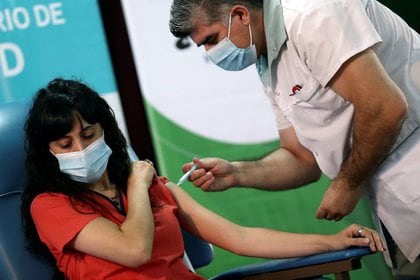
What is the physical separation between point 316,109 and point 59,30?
4.79 ft

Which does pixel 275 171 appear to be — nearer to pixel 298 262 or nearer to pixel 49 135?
pixel 298 262

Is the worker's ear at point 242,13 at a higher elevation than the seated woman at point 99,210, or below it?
higher

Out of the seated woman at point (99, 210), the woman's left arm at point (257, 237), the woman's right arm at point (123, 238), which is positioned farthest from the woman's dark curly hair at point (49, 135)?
the woman's left arm at point (257, 237)

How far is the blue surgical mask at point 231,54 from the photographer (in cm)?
196

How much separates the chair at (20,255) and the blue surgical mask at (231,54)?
0.59 metres

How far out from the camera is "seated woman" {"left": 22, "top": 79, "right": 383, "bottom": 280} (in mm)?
1905

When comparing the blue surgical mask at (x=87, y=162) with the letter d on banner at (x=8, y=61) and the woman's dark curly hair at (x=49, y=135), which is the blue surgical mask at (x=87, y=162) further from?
the letter d on banner at (x=8, y=61)

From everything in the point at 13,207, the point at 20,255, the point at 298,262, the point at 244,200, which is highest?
the point at 13,207

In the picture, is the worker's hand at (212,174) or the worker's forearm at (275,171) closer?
the worker's hand at (212,174)

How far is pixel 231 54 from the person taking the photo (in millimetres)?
1988

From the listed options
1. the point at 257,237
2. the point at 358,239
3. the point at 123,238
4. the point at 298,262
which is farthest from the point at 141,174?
the point at 358,239

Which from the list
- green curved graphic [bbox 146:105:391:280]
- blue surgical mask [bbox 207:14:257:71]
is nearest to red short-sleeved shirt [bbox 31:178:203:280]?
blue surgical mask [bbox 207:14:257:71]

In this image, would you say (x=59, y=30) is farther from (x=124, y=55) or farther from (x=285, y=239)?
(x=285, y=239)

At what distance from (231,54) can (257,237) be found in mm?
562
